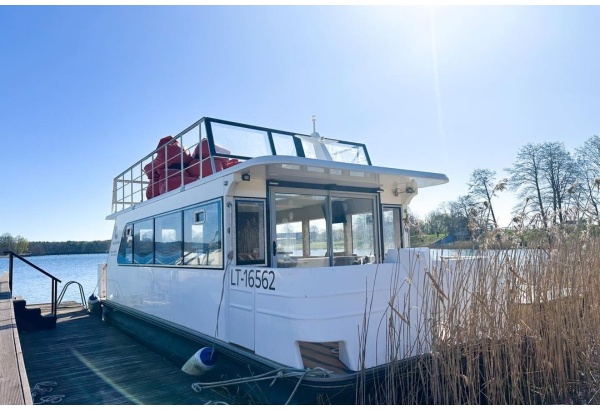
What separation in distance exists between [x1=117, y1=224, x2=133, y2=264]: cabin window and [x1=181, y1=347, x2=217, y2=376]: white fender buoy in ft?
12.6

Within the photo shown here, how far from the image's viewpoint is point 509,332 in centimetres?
340

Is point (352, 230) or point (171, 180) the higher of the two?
point (171, 180)

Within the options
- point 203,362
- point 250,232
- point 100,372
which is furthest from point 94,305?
point 250,232

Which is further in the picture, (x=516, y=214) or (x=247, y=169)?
(x=247, y=169)

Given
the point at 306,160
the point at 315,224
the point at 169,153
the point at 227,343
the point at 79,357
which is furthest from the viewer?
the point at 169,153

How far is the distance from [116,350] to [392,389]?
4.94 meters

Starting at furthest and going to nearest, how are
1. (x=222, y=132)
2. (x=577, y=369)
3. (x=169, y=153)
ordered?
1. (x=169, y=153)
2. (x=222, y=132)
3. (x=577, y=369)

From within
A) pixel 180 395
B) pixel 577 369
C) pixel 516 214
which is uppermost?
pixel 516 214

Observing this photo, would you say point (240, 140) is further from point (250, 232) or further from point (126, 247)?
point (126, 247)

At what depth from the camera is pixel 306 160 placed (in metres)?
4.24

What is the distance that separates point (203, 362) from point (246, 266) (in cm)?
113

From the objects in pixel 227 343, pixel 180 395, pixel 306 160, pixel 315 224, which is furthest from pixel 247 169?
pixel 180 395

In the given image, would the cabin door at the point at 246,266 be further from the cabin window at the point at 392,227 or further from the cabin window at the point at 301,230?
the cabin window at the point at 392,227

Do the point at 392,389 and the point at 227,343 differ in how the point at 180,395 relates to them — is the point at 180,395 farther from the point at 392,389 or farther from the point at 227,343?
the point at 392,389
